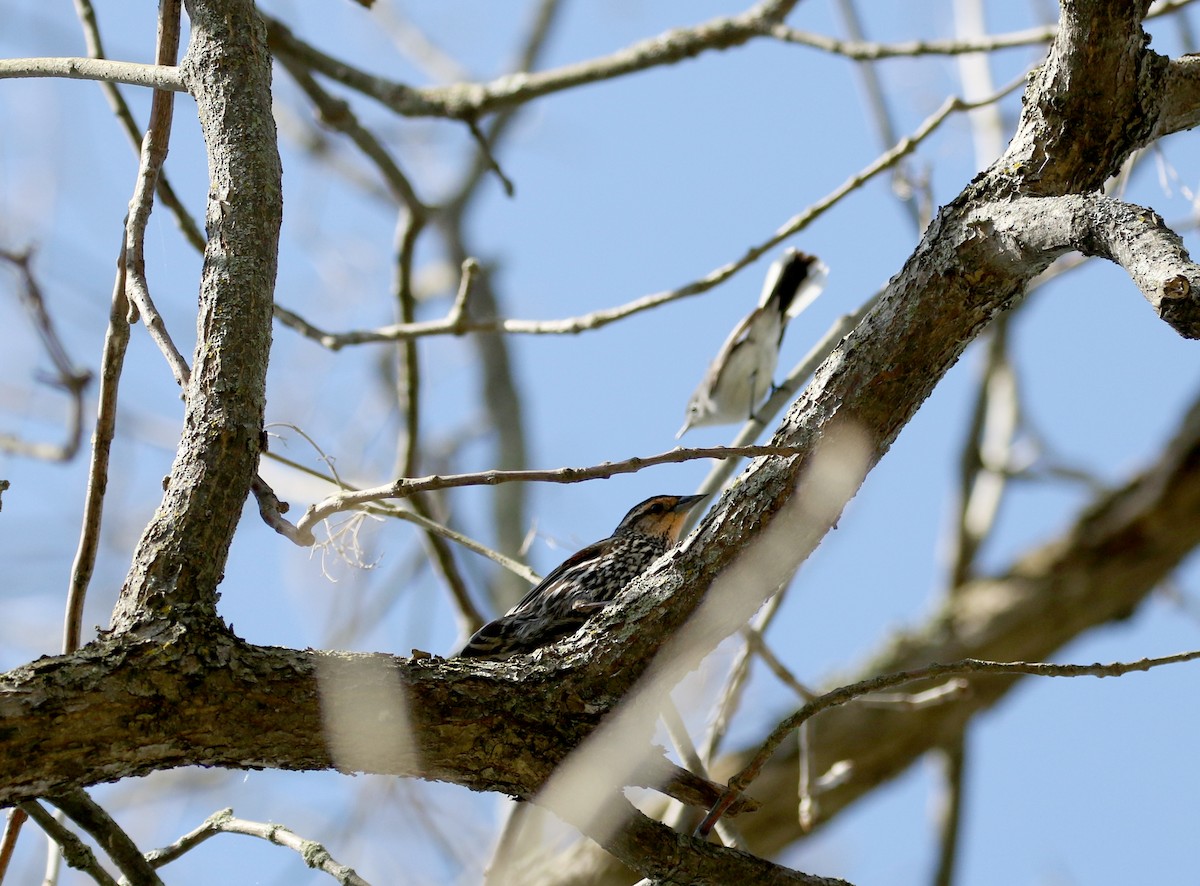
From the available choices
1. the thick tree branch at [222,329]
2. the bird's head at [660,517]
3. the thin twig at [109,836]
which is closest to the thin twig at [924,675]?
the thick tree branch at [222,329]

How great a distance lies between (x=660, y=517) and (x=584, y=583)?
0.82 m

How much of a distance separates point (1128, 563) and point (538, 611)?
4.72 meters

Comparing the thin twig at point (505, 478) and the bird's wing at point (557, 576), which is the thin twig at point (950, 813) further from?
the thin twig at point (505, 478)

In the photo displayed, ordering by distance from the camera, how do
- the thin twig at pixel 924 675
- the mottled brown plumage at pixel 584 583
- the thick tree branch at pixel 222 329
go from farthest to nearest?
the mottled brown plumage at pixel 584 583, the thin twig at pixel 924 675, the thick tree branch at pixel 222 329

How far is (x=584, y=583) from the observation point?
12.6 ft

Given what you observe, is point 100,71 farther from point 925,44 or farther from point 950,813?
point 950,813

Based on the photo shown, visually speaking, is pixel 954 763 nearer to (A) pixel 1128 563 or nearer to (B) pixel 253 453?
(A) pixel 1128 563

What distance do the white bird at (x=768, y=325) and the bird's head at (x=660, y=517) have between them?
2.28m

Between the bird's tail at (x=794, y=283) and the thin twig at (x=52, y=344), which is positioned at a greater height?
the bird's tail at (x=794, y=283)

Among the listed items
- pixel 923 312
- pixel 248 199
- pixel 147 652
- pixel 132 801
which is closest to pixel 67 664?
pixel 147 652

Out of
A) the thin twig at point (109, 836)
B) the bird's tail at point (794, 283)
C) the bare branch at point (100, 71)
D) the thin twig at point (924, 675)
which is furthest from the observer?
the bird's tail at point (794, 283)

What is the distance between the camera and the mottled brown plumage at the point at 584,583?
132 inches

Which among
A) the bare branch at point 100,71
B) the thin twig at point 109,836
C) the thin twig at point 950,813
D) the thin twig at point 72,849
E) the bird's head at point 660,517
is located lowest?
the thin twig at point 109,836

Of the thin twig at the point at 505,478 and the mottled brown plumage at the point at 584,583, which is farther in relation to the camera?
the mottled brown plumage at the point at 584,583
